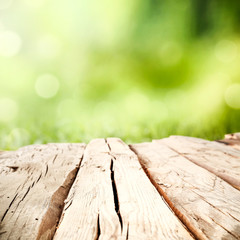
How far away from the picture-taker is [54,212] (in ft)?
2.10

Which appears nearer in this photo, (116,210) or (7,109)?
(116,210)

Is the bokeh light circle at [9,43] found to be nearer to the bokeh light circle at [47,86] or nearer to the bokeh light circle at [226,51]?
the bokeh light circle at [47,86]

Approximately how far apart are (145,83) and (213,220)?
2475 millimetres

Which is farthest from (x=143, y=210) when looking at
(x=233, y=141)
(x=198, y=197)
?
(x=233, y=141)

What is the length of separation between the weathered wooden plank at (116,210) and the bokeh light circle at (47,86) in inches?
80.6

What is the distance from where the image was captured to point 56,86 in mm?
2814

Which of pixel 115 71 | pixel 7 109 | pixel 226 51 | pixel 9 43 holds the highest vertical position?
pixel 9 43

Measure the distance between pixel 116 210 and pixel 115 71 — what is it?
7.99ft

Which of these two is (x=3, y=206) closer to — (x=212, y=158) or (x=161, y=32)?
(x=212, y=158)

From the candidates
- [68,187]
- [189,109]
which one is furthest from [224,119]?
[68,187]

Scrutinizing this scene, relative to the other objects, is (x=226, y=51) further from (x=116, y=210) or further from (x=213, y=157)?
(x=116, y=210)

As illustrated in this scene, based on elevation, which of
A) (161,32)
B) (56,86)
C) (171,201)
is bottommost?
(171,201)

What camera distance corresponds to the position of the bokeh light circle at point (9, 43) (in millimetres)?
2734

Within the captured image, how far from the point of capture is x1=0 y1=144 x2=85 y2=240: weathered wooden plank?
1.83 ft
